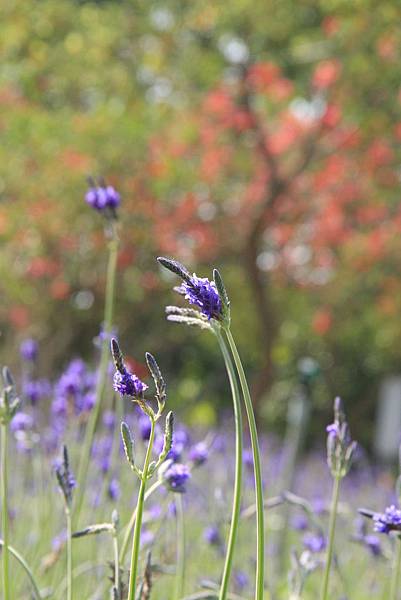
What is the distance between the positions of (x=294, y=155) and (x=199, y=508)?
5700 mm

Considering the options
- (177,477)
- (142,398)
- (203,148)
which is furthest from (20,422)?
(203,148)

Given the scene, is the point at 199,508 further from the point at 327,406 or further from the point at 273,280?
the point at 327,406

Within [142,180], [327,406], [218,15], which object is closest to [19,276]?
[142,180]

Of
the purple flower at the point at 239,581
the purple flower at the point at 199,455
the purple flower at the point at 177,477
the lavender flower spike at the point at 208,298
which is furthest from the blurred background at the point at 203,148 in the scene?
the lavender flower spike at the point at 208,298

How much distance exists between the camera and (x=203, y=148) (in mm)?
9516

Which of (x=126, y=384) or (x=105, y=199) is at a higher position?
(x=105, y=199)

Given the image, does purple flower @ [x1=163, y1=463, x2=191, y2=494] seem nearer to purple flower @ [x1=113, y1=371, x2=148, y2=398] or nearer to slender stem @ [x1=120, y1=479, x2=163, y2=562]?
slender stem @ [x1=120, y1=479, x2=163, y2=562]

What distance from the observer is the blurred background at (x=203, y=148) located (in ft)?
29.0

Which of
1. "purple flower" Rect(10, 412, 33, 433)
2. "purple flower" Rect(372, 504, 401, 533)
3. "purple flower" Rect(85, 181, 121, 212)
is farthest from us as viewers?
"purple flower" Rect(10, 412, 33, 433)

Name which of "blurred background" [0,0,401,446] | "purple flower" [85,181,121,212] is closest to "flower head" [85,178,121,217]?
"purple flower" [85,181,121,212]

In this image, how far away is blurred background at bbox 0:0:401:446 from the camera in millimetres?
8828

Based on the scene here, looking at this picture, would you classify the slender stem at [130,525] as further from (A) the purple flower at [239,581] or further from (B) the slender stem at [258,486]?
(A) the purple flower at [239,581]

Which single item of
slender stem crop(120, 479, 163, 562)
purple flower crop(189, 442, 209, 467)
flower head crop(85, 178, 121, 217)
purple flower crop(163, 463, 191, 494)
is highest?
flower head crop(85, 178, 121, 217)

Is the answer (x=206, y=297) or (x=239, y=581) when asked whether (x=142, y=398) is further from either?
(x=239, y=581)
